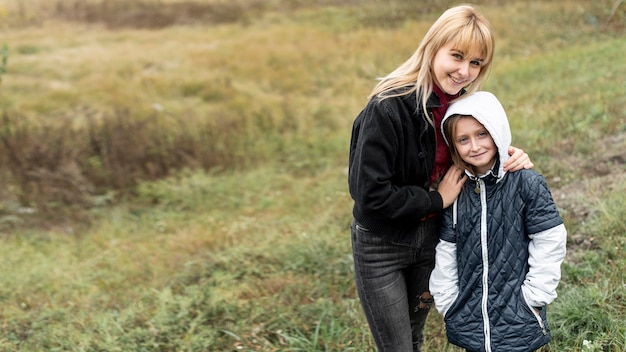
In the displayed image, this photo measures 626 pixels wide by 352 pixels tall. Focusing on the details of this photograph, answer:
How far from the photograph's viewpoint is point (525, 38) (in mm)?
13812

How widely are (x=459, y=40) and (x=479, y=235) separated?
786 mm

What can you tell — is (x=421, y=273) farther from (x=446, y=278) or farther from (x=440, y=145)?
(x=440, y=145)

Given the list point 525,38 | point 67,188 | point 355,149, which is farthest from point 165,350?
point 525,38

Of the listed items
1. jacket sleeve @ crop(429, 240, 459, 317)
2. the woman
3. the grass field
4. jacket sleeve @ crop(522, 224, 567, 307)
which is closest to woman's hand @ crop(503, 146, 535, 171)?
the woman

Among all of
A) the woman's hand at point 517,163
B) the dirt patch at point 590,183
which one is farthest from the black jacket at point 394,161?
the dirt patch at point 590,183

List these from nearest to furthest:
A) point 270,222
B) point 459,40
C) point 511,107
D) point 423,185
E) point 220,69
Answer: point 459,40, point 423,185, point 270,222, point 511,107, point 220,69

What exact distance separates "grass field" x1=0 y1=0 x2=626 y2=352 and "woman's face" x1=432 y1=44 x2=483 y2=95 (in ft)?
4.94

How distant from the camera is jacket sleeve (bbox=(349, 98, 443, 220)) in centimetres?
227

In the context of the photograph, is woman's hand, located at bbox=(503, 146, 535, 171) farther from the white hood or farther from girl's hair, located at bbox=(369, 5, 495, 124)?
girl's hair, located at bbox=(369, 5, 495, 124)

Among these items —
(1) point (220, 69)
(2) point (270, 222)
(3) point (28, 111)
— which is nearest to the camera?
(2) point (270, 222)

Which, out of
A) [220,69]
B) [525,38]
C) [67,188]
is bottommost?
[67,188]

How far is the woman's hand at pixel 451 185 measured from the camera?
239 cm

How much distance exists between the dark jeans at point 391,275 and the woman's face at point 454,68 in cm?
59

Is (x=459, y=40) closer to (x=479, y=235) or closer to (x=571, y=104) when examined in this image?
(x=479, y=235)
